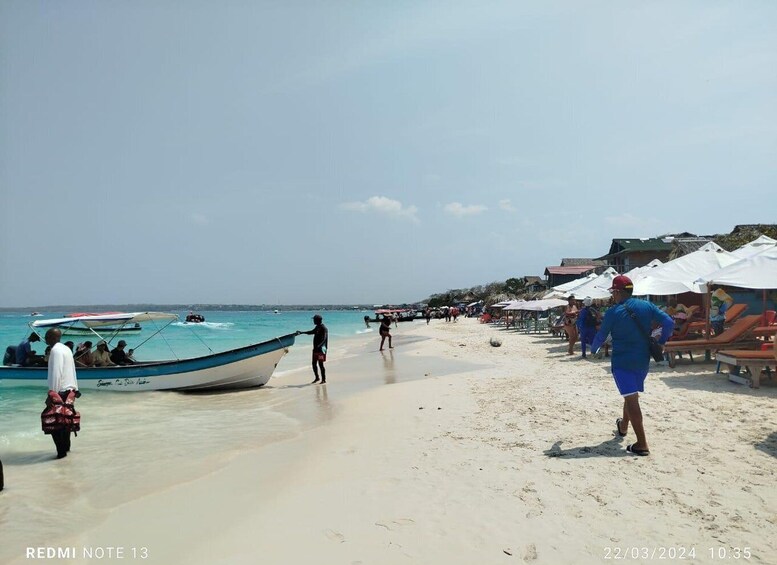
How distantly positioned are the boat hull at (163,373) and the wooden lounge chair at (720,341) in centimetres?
909

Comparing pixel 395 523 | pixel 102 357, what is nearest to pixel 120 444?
pixel 395 523

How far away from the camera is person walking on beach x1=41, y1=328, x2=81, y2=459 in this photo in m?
6.38

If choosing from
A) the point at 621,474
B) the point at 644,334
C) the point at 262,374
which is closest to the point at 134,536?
the point at 621,474

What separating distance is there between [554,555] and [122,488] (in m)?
4.75

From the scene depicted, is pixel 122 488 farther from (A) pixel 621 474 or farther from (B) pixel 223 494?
(A) pixel 621 474

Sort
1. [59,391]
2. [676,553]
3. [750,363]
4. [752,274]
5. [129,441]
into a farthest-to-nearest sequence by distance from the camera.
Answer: [752,274], [129,441], [750,363], [59,391], [676,553]

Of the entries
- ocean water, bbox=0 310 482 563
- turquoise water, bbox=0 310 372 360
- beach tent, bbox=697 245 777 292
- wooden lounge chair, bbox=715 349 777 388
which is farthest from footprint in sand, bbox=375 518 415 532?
turquoise water, bbox=0 310 372 360

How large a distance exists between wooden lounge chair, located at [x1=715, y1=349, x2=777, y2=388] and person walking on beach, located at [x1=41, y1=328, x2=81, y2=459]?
9656 mm

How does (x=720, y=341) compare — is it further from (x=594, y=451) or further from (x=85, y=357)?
(x=85, y=357)

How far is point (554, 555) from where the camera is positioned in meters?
3.33

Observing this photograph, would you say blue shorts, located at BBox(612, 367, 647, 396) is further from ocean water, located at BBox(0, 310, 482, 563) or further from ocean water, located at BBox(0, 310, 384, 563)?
ocean water, located at BBox(0, 310, 384, 563)

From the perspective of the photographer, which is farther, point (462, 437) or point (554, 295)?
point (554, 295)

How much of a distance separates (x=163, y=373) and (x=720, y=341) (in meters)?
12.4

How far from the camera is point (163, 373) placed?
40.6 ft
